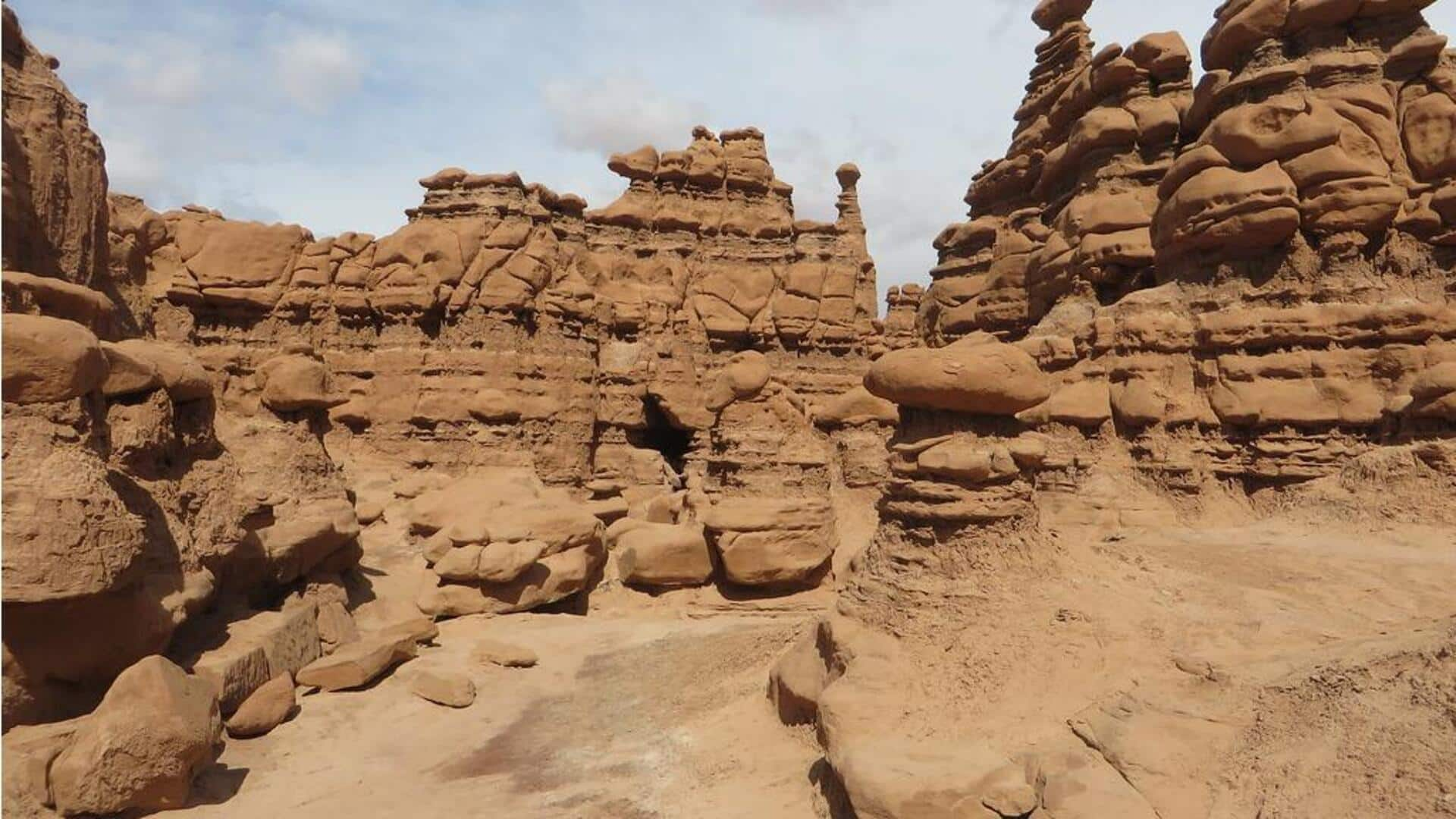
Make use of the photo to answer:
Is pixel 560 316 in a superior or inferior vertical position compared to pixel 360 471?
superior

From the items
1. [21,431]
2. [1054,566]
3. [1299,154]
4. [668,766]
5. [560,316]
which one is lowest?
[668,766]

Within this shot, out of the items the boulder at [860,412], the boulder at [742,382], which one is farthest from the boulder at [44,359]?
the boulder at [860,412]

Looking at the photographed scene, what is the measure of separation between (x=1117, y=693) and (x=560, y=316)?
19.8m

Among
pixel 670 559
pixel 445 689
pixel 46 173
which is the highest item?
pixel 46 173

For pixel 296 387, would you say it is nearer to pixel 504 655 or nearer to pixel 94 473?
pixel 504 655

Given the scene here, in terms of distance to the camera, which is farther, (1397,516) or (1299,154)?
(1299,154)

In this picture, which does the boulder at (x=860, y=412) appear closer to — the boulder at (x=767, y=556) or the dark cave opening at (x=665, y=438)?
the dark cave opening at (x=665, y=438)

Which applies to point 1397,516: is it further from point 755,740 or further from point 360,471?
point 360,471

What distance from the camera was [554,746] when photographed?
8.93 meters

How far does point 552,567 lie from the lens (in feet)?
48.8

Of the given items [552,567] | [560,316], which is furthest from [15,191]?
[560,316]

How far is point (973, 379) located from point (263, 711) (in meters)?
8.48

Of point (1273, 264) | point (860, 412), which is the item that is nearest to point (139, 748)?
point (1273, 264)

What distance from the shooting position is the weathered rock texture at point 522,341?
2009 centimetres
